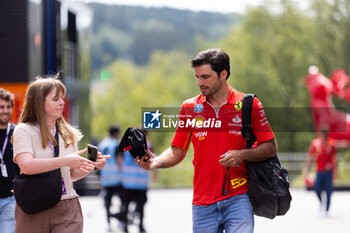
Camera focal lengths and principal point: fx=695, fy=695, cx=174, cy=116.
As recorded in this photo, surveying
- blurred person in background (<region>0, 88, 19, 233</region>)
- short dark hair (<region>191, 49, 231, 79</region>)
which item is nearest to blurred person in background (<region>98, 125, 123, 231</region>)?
blurred person in background (<region>0, 88, 19, 233</region>)

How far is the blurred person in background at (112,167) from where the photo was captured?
11969 millimetres

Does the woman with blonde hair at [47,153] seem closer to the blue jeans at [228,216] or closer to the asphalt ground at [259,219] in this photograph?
the blue jeans at [228,216]

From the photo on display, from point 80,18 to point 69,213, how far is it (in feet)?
63.0

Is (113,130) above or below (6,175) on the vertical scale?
below

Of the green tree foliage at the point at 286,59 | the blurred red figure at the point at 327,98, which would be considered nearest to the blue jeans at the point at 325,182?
the blurred red figure at the point at 327,98

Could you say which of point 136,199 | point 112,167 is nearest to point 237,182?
point 136,199

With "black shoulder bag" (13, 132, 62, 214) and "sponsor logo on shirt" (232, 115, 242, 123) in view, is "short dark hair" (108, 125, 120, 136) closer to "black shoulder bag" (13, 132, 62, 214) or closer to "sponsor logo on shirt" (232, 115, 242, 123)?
"sponsor logo on shirt" (232, 115, 242, 123)

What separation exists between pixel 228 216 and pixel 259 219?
833cm

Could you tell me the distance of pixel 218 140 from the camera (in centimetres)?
507

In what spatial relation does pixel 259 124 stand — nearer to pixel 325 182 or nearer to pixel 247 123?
pixel 247 123

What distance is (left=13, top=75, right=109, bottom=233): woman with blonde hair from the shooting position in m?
4.61

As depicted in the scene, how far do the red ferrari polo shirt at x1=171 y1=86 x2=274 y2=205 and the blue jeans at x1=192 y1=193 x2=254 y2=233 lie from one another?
46 millimetres

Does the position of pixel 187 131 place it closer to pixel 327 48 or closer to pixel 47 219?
pixel 47 219

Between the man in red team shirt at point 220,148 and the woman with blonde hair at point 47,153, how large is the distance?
0.79m
